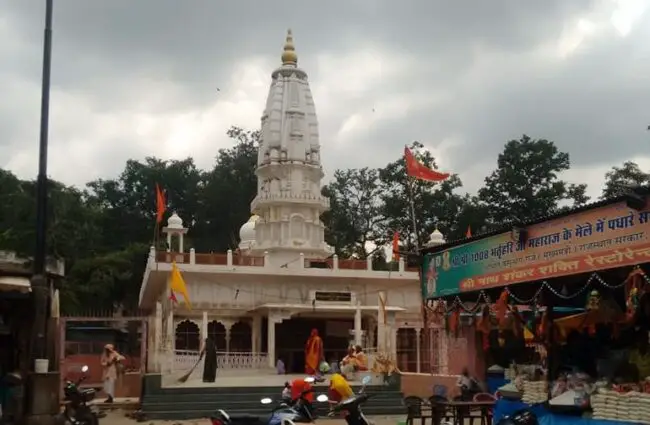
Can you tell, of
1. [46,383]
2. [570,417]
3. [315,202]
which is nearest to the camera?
[570,417]

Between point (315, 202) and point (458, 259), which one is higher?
point (315, 202)

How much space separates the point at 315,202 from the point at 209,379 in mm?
14745

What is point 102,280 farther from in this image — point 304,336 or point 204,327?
point 204,327

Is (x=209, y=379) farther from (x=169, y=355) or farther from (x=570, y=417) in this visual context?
(x=570, y=417)

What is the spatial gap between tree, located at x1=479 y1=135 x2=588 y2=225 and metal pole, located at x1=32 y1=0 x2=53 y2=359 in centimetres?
3655

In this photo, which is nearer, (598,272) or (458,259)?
(598,272)

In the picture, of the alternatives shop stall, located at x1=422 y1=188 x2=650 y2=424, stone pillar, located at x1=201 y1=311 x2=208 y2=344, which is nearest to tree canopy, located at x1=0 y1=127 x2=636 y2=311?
stone pillar, located at x1=201 y1=311 x2=208 y2=344

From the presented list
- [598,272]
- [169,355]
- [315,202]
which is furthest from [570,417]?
[315,202]

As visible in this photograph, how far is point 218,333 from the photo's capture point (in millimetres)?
29156

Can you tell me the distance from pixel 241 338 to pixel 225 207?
25256mm

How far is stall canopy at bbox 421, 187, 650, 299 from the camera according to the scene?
8133mm

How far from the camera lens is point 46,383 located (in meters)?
10.6

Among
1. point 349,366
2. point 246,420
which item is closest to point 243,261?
point 349,366

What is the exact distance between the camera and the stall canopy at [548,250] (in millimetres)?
8133
